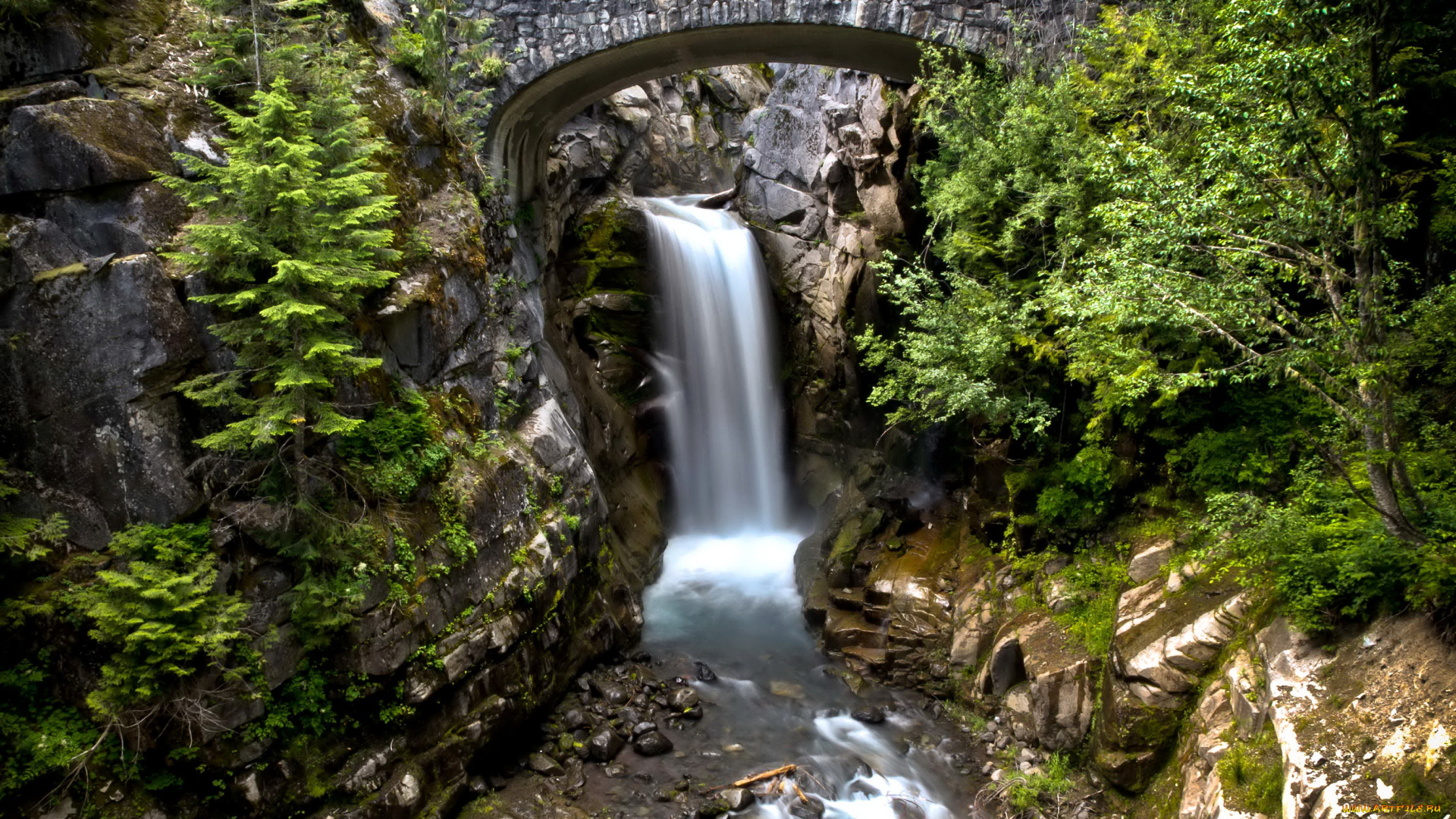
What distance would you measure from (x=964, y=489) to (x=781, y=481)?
Result: 6.02 m

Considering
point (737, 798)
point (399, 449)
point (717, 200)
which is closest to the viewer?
point (399, 449)

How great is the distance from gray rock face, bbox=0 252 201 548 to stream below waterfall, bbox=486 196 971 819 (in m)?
5.13

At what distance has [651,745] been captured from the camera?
379 inches

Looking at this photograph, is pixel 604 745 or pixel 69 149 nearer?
pixel 69 149

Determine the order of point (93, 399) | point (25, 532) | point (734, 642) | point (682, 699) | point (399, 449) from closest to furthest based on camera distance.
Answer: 1. point (25, 532)
2. point (93, 399)
3. point (399, 449)
4. point (682, 699)
5. point (734, 642)

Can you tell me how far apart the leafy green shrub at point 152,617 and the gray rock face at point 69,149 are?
11.1ft

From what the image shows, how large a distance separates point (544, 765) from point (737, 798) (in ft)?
7.58

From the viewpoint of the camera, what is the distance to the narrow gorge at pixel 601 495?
20.0 feet

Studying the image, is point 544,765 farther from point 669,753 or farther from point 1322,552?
point 1322,552

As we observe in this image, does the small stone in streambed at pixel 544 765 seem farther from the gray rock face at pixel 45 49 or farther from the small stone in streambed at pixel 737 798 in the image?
the gray rock face at pixel 45 49

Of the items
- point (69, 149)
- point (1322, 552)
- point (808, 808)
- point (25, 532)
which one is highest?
point (69, 149)

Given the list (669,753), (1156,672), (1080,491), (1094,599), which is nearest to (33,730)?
(669,753)

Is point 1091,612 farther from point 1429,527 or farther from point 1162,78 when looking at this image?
point 1162,78

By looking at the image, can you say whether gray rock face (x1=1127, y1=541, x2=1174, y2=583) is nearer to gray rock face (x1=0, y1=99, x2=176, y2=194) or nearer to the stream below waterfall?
the stream below waterfall
